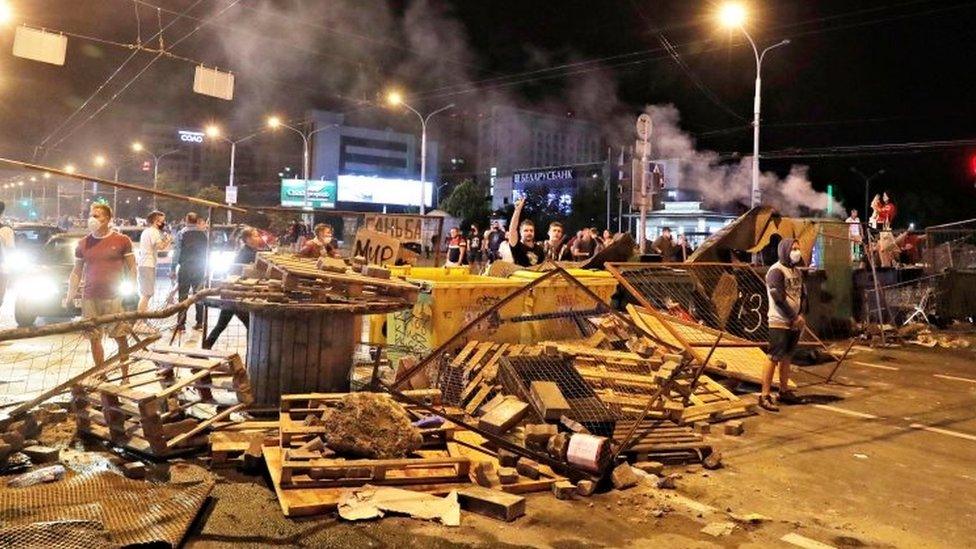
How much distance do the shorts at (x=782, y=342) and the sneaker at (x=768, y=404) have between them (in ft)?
1.57

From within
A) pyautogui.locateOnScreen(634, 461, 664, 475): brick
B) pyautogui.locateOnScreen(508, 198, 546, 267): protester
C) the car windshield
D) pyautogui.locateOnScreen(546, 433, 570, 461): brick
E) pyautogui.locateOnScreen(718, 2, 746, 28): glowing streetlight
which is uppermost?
pyautogui.locateOnScreen(718, 2, 746, 28): glowing streetlight

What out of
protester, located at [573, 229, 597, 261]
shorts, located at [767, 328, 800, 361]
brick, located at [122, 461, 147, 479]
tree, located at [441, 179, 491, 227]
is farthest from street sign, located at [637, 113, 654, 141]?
tree, located at [441, 179, 491, 227]

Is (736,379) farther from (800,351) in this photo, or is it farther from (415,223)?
(415,223)

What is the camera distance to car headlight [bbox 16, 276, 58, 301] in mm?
10797

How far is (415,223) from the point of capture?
40.4ft

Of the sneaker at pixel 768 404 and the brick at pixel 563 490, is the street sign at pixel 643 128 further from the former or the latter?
the brick at pixel 563 490

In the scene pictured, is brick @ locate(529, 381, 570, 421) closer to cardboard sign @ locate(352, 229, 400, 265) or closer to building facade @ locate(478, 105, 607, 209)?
cardboard sign @ locate(352, 229, 400, 265)

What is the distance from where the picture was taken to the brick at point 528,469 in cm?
525

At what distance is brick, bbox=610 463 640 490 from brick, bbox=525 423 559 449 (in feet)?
1.98

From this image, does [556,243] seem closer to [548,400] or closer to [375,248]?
[375,248]

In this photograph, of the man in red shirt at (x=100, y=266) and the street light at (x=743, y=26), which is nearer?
the man in red shirt at (x=100, y=266)

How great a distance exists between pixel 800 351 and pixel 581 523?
8132 mm

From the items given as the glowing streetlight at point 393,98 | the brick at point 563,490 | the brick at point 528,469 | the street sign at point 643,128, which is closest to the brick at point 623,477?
the brick at point 563,490

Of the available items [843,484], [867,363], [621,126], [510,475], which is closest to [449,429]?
[510,475]
